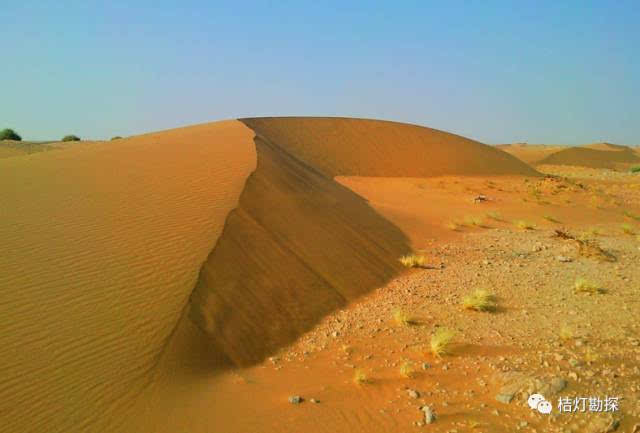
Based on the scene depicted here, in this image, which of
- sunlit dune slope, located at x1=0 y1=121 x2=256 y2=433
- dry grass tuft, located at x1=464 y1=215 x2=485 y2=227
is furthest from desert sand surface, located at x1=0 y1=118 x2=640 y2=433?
dry grass tuft, located at x1=464 y1=215 x2=485 y2=227

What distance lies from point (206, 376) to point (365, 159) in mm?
26051

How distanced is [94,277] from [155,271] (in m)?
0.71

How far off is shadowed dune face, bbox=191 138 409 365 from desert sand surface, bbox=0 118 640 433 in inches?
1.4

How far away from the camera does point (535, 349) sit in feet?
18.3

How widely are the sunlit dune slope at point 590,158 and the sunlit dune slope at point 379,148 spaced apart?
23894 mm

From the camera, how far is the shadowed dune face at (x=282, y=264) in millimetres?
5785

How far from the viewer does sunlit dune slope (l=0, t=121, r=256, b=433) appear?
410 cm

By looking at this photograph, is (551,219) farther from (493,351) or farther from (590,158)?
(590,158)

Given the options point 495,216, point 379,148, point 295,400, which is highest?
point 379,148

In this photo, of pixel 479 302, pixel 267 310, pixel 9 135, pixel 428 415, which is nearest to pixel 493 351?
pixel 479 302

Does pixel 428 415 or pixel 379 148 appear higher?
pixel 379 148

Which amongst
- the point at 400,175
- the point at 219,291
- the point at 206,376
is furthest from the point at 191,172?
the point at 400,175

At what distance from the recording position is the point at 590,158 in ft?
180

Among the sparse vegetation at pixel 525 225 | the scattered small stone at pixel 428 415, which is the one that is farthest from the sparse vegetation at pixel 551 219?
the scattered small stone at pixel 428 415
